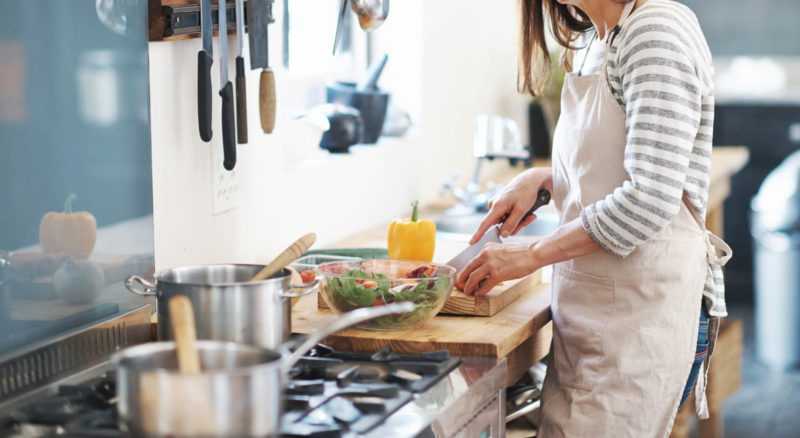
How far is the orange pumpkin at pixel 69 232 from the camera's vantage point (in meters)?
1.30

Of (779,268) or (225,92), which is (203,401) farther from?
(779,268)

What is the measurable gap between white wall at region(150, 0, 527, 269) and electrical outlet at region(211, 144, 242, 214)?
13 mm

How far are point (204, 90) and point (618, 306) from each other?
0.78 meters

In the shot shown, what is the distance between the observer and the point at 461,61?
10.7 feet

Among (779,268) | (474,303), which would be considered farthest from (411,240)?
(779,268)

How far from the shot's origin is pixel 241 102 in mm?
1775

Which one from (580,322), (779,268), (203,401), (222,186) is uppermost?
(222,186)

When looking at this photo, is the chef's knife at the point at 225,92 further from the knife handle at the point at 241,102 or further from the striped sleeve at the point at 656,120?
the striped sleeve at the point at 656,120

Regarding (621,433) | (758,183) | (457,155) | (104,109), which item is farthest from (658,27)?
(758,183)

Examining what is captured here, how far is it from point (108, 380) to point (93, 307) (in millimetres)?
179

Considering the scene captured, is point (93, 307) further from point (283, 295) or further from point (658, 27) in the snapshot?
point (658, 27)

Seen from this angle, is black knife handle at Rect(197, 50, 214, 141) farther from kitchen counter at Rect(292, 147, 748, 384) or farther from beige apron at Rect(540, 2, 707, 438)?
beige apron at Rect(540, 2, 707, 438)

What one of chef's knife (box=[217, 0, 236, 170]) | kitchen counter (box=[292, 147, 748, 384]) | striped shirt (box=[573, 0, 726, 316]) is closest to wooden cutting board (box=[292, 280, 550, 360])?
kitchen counter (box=[292, 147, 748, 384])

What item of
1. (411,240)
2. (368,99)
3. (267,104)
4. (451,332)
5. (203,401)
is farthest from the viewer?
(368,99)
